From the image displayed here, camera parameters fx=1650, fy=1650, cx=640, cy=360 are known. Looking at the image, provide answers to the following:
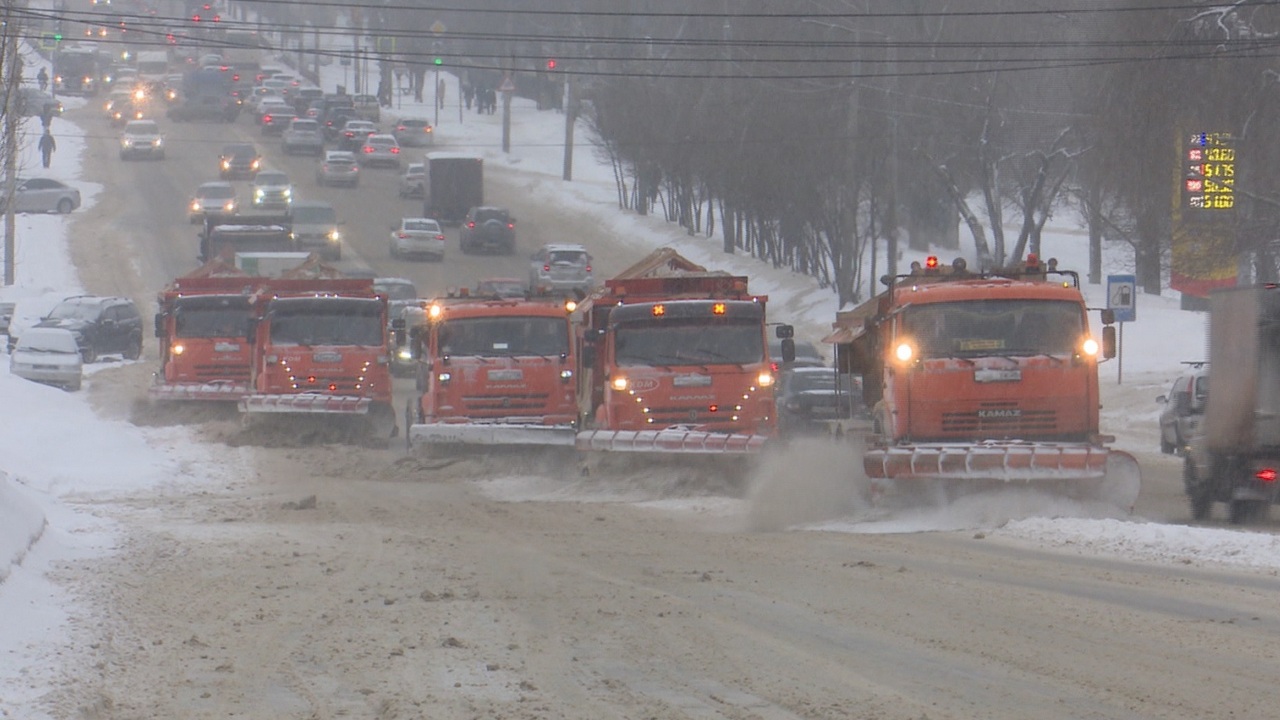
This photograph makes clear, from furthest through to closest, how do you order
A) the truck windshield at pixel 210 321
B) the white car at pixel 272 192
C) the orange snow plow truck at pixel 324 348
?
the white car at pixel 272 192 < the truck windshield at pixel 210 321 < the orange snow plow truck at pixel 324 348

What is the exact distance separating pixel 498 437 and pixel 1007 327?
24.8ft

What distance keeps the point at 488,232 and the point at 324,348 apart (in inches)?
1353

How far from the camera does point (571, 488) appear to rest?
67.6 feet

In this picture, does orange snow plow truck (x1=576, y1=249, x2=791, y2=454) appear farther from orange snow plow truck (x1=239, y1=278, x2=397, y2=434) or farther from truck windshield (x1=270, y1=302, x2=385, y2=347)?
truck windshield (x1=270, y1=302, x2=385, y2=347)

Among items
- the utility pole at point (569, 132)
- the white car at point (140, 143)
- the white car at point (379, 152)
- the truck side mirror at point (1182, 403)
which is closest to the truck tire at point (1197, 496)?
the truck side mirror at point (1182, 403)

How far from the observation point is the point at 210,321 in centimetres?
2977

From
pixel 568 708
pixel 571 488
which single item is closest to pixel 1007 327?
pixel 571 488

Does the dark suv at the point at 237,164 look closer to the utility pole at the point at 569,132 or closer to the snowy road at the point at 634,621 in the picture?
the utility pole at the point at 569,132

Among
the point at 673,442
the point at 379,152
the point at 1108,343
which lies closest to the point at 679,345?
the point at 673,442

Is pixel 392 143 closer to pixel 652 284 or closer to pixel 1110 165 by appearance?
pixel 1110 165

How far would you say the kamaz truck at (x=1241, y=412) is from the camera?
16.0 m

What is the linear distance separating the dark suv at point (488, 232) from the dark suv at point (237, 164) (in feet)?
50.6

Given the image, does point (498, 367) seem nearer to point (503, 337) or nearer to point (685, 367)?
point (503, 337)

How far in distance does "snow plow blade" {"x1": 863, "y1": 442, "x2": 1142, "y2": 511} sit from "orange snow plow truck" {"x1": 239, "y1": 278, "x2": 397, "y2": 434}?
1218 cm
